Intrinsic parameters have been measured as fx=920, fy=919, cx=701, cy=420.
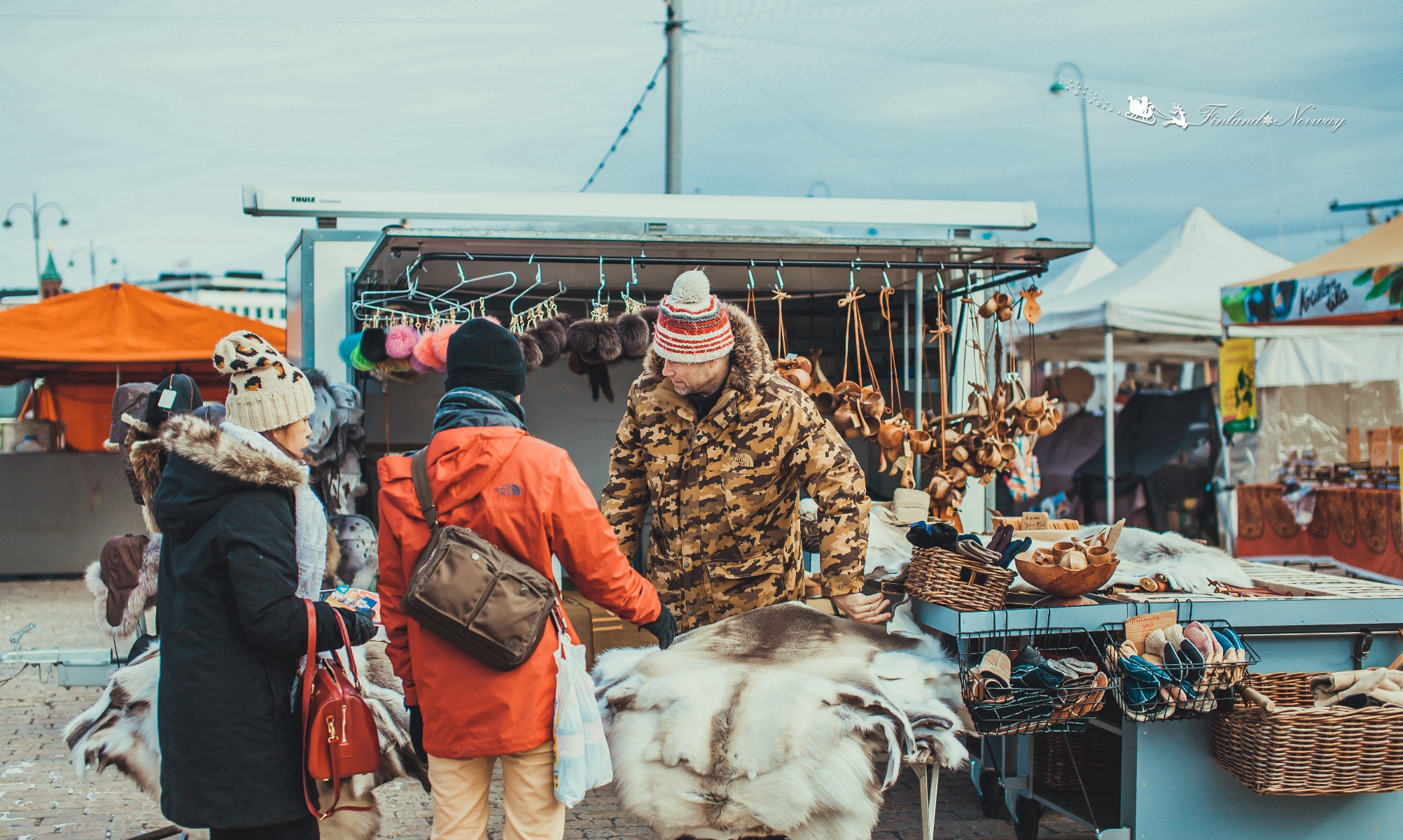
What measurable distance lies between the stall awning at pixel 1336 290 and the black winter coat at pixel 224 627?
300 inches

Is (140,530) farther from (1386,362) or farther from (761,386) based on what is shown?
(1386,362)

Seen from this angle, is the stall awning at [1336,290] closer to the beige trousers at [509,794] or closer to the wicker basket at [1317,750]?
the wicker basket at [1317,750]

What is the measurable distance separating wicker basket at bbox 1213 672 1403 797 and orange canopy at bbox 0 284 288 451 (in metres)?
9.05

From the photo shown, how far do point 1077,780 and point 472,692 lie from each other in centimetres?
259

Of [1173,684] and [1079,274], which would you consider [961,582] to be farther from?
[1079,274]

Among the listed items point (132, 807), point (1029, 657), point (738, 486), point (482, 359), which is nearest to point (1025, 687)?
point (1029, 657)

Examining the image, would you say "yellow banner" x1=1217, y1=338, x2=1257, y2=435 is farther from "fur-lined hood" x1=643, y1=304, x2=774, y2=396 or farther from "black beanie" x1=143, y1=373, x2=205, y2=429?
"black beanie" x1=143, y1=373, x2=205, y2=429

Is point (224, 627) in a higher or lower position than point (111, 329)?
lower

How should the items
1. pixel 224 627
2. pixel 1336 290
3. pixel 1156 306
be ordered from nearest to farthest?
1. pixel 224 627
2. pixel 1336 290
3. pixel 1156 306

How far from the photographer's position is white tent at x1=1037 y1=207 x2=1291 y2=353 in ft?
28.8

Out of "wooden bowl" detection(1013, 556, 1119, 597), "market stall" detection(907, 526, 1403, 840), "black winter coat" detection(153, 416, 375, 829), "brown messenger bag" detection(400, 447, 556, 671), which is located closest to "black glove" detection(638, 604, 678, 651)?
"brown messenger bag" detection(400, 447, 556, 671)

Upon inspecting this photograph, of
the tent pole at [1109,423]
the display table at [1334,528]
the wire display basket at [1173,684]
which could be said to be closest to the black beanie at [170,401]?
the wire display basket at [1173,684]

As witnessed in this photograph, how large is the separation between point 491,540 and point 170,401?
105 inches

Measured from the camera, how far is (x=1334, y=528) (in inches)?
332
